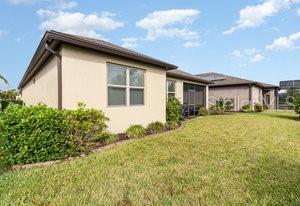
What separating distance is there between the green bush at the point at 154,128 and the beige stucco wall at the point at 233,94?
58.0 ft

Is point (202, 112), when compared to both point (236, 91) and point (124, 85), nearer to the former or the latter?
point (236, 91)

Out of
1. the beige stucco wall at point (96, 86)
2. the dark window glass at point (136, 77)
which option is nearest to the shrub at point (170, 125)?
the beige stucco wall at point (96, 86)

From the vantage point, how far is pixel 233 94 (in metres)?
26.0

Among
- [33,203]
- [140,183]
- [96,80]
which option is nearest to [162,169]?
[140,183]

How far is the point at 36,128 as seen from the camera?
505 cm

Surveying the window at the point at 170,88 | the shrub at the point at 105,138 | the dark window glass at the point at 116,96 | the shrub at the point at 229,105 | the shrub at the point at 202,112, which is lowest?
the shrub at the point at 105,138

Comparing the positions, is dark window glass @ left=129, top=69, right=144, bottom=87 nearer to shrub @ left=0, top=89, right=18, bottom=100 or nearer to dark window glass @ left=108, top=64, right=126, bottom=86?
dark window glass @ left=108, top=64, right=126, bottom=86

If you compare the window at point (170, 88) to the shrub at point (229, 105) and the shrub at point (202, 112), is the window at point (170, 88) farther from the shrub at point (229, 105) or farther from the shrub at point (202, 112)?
the shrub at point (229, 105)

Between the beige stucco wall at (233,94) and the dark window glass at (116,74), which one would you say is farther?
the beige stucco wall at (233,94)

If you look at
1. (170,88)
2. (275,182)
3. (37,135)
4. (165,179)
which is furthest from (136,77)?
(275,182)

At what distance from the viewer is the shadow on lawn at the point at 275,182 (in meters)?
3.24

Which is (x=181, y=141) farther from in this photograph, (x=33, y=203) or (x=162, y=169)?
(x=33, y=203)

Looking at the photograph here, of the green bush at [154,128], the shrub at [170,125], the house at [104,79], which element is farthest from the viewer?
the shrub at [170,125]

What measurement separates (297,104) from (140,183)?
53.8 ft
